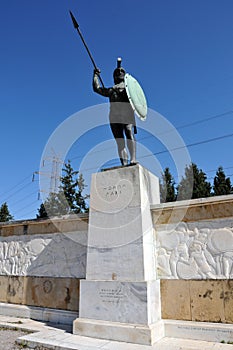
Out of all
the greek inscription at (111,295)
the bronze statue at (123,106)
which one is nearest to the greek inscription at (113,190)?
the bronze statue at (123,106)

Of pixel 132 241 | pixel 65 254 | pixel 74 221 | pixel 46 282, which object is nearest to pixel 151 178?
pixel 132 241

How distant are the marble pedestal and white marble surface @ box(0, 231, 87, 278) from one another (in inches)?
36.9

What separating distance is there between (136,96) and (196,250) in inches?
136

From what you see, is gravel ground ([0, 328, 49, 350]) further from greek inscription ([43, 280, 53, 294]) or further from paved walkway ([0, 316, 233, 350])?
greek inscription ([43, 280, 53, 294])

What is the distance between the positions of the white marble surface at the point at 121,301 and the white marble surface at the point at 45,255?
3.43 feet

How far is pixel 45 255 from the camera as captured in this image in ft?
22.8

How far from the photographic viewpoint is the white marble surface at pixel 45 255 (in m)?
6.40

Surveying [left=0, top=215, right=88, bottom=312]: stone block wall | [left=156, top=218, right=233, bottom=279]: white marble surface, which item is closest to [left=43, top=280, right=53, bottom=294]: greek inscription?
[left=0, top=215, right=88, bottom=312]: stone block wall

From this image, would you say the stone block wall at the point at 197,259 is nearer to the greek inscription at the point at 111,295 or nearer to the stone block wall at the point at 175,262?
the stone block wall at the point at 175,262

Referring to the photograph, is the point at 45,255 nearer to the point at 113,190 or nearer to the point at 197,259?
the point at 113,190

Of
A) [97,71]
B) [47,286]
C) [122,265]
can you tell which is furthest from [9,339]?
[97,71]

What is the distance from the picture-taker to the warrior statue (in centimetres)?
606

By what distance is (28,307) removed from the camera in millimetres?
6762

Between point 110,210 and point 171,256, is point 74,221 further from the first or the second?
point 171,256
